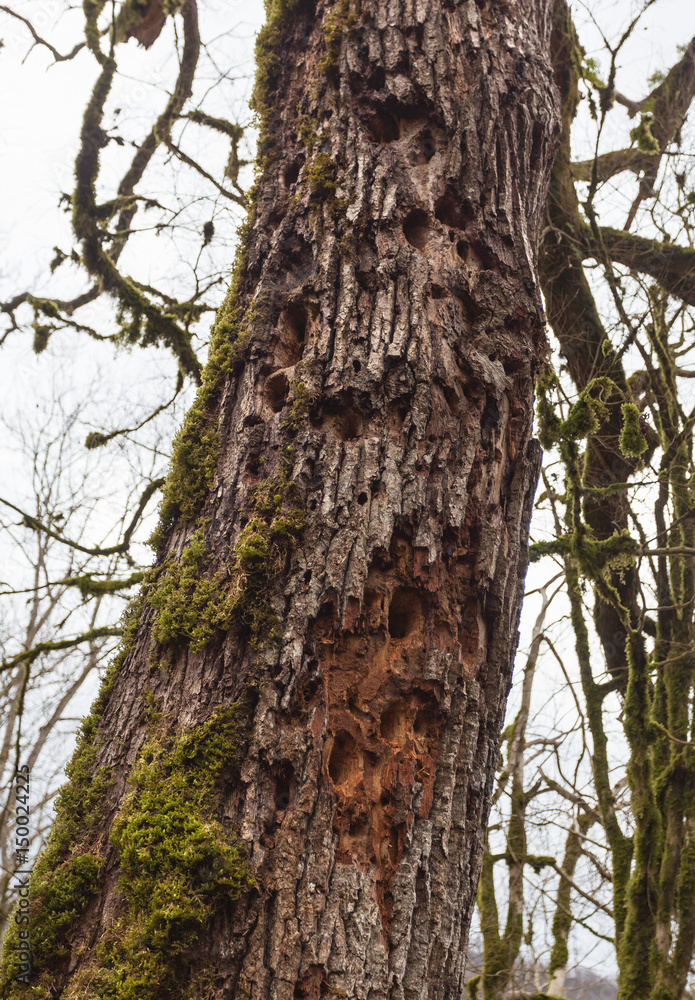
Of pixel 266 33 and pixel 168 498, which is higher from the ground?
pixel 266 33

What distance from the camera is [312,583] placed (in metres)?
1.73

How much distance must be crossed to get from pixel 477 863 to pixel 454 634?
2.01 ft

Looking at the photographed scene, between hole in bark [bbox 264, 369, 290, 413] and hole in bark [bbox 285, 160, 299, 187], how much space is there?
803 millimetres

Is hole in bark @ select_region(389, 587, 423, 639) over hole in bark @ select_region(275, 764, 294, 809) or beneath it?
over

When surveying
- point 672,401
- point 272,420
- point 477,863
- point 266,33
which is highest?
point 672,401

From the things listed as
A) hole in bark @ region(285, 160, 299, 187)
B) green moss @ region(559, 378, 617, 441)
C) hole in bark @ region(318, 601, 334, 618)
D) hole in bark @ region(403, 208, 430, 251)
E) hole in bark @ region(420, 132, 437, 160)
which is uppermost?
green moss @ region(559, 378, 617, 441)

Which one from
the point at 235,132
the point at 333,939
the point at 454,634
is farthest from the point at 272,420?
the point at 235,132

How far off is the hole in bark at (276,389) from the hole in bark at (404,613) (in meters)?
0.70

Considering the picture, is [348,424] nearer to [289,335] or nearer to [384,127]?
[289,335]

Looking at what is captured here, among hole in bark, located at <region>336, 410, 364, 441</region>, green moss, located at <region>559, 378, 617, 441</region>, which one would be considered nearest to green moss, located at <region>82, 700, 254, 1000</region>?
hole in bark, located at <region>336, 410, 364, 441</region>

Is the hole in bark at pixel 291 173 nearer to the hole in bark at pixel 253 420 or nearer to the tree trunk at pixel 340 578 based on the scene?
the tree trunk at pixel 340 578

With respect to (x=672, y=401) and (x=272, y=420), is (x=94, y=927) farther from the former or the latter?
(x=672, y=401)

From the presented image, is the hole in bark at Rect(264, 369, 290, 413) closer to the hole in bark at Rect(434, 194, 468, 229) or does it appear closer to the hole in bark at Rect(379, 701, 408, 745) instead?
the hole in bark at Rect(434, 194, 468, 229)

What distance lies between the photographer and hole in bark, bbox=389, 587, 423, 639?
183cm
